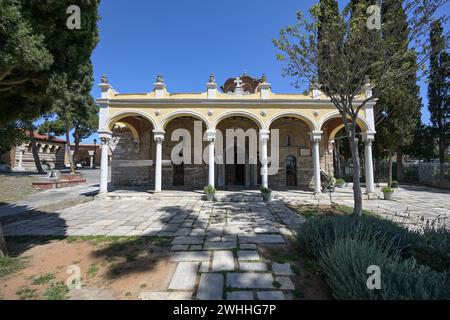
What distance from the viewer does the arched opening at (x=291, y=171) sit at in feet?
50.3

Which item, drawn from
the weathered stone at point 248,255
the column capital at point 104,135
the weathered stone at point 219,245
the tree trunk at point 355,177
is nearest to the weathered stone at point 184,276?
the weathered stone at point 219,245

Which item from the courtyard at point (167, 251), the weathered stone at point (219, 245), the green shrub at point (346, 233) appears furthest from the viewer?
the weathered stone at point (219, 245)

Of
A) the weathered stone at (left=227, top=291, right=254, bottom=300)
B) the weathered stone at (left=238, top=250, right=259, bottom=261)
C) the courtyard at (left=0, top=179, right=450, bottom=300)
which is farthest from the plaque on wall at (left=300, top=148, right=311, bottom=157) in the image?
the weathered stone at (left=227, top=291, right=254, bottom=300)

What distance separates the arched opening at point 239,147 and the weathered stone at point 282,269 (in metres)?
11.1

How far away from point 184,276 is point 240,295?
109 cm

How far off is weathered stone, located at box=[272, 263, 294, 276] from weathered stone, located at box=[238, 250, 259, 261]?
0.45m

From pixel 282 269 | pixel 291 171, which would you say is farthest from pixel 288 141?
pixel 282 269

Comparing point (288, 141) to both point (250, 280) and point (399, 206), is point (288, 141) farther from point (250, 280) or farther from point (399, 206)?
point (250, 280)

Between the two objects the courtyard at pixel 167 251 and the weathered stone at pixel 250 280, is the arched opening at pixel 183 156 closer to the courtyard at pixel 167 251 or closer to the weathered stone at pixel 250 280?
the courtyard at pixel 167 251

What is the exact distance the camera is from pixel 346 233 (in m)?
4.07

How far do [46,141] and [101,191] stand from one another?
1237 inches
